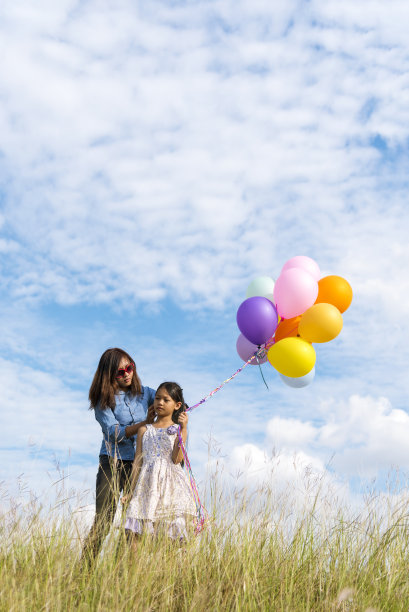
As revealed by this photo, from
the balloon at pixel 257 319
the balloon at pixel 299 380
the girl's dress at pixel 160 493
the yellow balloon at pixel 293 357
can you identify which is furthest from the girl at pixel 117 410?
the balloon at pixel 299 380

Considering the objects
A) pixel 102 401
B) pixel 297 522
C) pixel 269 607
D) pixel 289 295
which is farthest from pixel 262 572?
pixel 289 295

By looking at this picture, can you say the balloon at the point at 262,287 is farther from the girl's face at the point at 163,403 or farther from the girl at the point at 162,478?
the girl's face at the point at 163,403

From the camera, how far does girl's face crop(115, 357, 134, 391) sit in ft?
17.3

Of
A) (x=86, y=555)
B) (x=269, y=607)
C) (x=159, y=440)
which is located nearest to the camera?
(x=269, y=607)

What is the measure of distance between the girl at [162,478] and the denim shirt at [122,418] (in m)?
0.31

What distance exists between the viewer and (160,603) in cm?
382

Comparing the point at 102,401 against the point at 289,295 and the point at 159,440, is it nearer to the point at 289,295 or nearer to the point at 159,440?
the point at 159,440

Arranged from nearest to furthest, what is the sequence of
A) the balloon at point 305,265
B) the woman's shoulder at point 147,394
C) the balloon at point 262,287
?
the woman's shoulder at point 147,394 → the balloon at point 305,265 → the balloon at point 262,287

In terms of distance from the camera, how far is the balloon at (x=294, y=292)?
573 cm

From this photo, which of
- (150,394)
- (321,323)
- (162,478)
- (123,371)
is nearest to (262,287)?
(321,323)

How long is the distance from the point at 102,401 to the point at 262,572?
1963mm

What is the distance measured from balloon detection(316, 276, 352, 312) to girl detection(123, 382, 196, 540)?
6.56ft

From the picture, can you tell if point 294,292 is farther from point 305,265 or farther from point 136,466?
point 136,466

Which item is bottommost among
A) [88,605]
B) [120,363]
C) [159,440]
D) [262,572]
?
[88,605]
